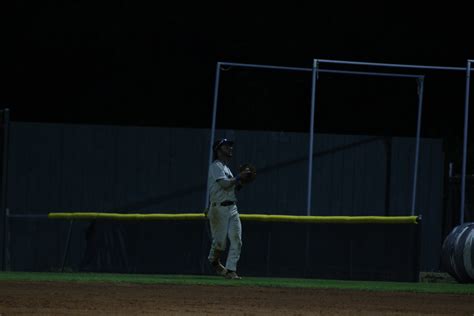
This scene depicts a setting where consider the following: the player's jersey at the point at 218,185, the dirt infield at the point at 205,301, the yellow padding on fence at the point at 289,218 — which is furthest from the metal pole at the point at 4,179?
the player's jersey at the point at 218,185

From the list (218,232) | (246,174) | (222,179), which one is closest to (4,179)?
(218,232)

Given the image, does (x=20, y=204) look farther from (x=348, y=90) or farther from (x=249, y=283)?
→ (x=348, y=90)

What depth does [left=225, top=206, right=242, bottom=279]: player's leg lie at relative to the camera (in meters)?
16.0

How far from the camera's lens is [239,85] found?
2773 centimetres

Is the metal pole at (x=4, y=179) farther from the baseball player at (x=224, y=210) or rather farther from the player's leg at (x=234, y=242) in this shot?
the player's leg at (x=234, y=242)

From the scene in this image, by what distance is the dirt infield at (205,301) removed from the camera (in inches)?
436

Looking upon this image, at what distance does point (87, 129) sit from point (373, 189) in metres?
5.28

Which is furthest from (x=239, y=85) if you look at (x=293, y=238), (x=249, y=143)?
(x=293, y=238)

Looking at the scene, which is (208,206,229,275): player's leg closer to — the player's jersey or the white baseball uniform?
the white baseball uniform

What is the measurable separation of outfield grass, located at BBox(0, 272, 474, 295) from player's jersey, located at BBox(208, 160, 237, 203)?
1.15 meters

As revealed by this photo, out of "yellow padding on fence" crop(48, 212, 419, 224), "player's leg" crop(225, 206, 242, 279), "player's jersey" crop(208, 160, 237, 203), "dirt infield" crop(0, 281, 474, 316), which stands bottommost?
"dirt infield" crop(0, 281, 474, 316)

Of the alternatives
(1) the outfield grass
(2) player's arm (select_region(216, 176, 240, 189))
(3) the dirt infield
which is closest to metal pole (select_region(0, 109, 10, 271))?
(1) the outfield grass

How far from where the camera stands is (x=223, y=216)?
16109 mm

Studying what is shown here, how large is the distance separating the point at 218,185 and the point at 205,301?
13.0ft
